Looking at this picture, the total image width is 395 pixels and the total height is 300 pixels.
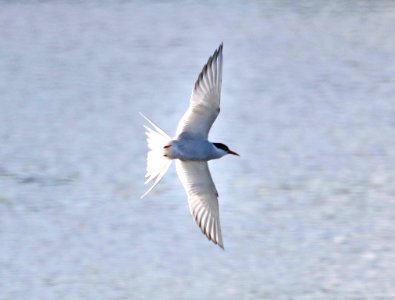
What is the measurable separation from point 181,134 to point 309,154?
4.41 ft

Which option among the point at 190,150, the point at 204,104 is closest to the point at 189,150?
the point at 190,150

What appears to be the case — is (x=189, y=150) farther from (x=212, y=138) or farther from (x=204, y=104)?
(x=212, y=138)

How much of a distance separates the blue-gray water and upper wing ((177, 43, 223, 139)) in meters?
0.64

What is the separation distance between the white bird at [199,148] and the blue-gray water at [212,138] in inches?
16.5

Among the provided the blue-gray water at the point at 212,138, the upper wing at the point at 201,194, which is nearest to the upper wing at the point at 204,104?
the upper wing at the point at 201,194

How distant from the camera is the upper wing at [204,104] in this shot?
4.09m

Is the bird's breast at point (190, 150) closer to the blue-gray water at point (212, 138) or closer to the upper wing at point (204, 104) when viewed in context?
the upper wing at point (204, 104)

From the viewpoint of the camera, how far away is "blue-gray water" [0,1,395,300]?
450 cm

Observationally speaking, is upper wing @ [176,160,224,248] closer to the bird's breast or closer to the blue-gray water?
the bird's breast

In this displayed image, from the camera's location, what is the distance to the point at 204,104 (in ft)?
13.5

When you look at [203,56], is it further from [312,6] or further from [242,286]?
[242,286]

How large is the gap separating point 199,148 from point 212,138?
4.62ft

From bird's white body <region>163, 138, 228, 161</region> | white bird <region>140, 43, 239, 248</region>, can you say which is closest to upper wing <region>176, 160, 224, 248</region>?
white bird <region>140, 43, 239, 248</region>

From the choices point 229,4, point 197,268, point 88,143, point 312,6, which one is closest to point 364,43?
point 312,6
